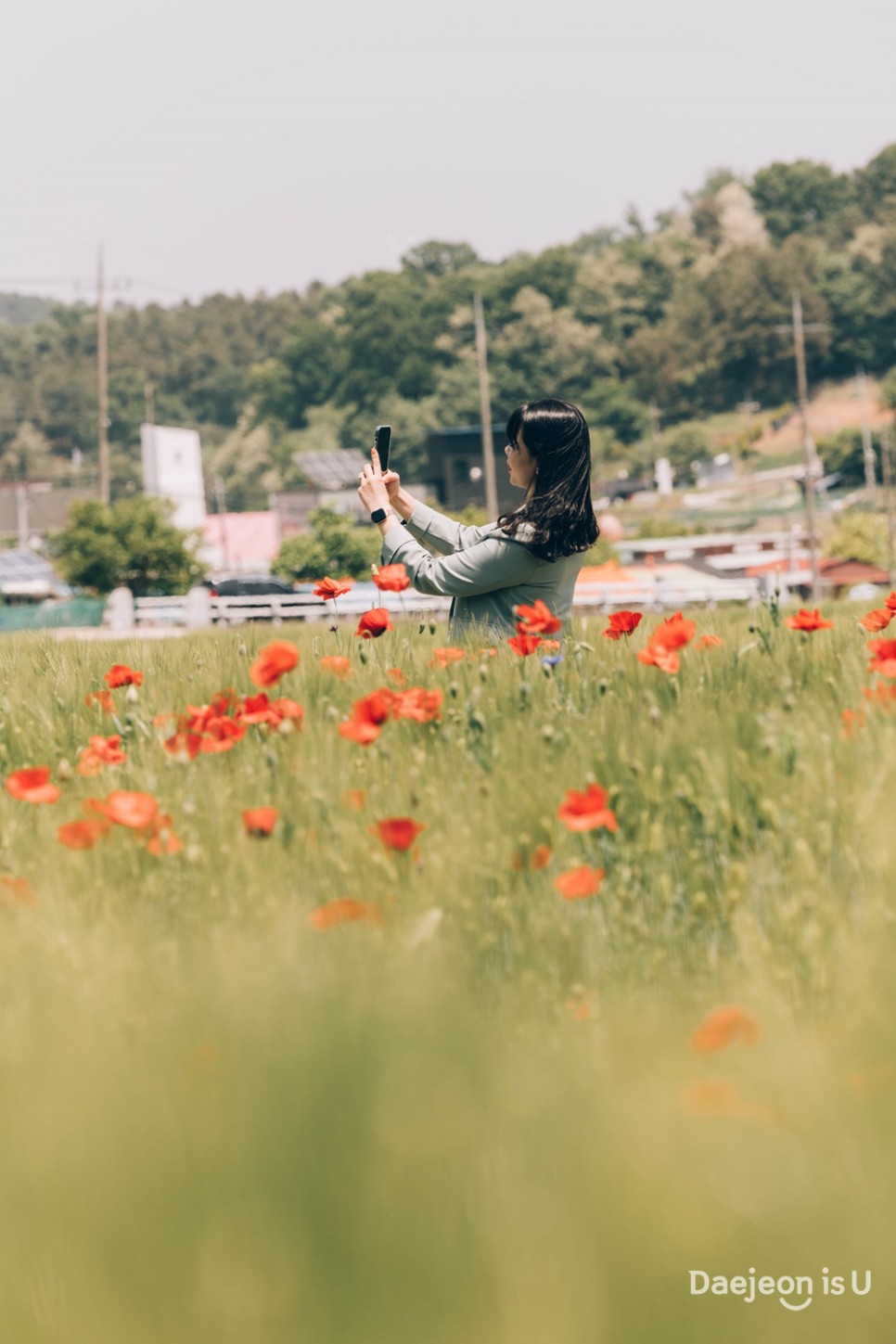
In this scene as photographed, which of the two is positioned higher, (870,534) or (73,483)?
(73,483)

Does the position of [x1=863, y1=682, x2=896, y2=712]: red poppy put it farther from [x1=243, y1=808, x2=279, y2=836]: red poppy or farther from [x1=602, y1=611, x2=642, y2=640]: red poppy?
[x1=243, y1=808, x2=279, y2=836]: red poppy

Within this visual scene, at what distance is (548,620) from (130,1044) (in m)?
1.79

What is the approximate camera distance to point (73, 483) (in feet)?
380

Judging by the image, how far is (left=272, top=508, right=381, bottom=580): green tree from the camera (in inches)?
1815

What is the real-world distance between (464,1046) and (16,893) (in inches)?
33.7

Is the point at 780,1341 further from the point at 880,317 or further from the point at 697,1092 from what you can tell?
the point at 880,317

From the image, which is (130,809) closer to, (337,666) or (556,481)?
(337,666)

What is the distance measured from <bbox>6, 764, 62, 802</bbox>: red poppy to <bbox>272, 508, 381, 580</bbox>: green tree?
42.7 metres

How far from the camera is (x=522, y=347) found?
360ft

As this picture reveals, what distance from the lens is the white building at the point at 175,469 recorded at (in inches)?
2630

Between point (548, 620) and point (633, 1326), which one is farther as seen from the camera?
point (548, 620)

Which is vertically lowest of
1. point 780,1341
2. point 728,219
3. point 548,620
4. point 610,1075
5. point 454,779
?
point 780,1341

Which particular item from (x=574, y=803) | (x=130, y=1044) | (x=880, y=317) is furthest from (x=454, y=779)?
(x=880, y=317)

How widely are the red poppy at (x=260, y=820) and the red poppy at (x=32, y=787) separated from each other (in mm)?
403
